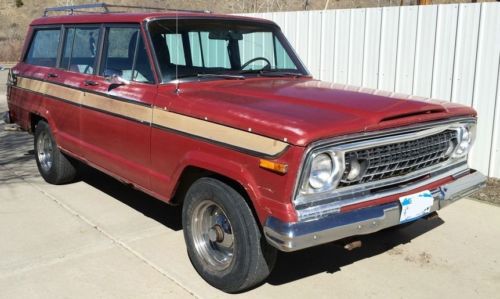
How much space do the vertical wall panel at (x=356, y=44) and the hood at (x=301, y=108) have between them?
339cm

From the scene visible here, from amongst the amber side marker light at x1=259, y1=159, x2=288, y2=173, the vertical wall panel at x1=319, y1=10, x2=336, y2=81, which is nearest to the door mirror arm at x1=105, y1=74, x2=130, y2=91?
the amber side marker light at x1=259, y1=159, x2=288, y2=173

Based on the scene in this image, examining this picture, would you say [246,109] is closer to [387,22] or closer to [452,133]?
[452,133]

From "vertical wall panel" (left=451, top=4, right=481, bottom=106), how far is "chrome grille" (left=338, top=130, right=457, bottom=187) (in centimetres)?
272

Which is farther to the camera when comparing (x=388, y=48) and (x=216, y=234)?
(x=388, y=48)

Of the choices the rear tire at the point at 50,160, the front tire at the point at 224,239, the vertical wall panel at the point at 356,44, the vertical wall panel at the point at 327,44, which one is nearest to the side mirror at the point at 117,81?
the front tire at the point at 224,239

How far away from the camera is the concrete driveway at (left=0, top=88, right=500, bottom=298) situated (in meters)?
3.72

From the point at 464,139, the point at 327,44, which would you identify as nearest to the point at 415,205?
the point at 464,139

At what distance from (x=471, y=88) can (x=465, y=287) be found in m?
3.27

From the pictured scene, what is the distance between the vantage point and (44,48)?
622 cm

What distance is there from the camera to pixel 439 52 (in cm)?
661

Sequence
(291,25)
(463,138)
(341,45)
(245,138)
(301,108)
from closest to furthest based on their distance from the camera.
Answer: (245,138), (301,108), (463,138), (341,45), (291,25)

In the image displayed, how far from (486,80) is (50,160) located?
5.25m

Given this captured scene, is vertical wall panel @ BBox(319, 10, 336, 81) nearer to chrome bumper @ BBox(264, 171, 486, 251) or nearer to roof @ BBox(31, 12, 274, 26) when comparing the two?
roof @ BBox(31, 12, 274, 26)

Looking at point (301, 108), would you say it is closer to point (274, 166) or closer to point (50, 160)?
point (274, 166)
